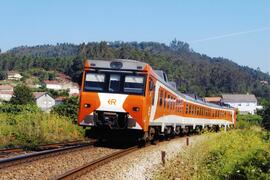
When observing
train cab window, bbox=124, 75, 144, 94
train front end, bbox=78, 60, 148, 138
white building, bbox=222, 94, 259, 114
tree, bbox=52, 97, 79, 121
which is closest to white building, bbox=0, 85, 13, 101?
white building, bbox=222, 94, 259, 114

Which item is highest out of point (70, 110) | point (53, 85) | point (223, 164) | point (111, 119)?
point (53, 85)

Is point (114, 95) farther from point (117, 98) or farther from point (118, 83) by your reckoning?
point (118, 83)

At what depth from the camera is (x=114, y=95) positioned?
1698 centimetres

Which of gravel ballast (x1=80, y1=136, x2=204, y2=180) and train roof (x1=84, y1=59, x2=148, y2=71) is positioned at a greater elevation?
train roof (x1=84, y1=59, x2=148, y2=71)

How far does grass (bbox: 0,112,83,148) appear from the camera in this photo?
17780 millimetres

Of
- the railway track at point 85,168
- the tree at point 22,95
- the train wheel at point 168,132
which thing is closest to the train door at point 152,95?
the railway track at point 85,168

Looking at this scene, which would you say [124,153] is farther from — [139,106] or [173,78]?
[173,78]

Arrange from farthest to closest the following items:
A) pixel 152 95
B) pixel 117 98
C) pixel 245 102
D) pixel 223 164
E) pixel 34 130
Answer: pixel 245 102 → pixel 34 130 → pixel 152 95 → pixel 117 98 → pixel 223 164

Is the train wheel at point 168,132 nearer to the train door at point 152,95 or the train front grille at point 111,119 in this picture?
the train door at point 152,95

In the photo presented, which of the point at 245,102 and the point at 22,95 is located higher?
the point at 245,102

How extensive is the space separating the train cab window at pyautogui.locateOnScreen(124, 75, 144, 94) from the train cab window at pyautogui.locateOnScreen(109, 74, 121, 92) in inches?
9.6

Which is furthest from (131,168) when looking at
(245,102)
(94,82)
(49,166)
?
(245,102)

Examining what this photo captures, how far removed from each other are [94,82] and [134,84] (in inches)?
55.3

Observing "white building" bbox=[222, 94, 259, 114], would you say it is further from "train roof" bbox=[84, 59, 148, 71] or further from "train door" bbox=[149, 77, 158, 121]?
"train roof" bbox=[84, 59, 148, 71]
